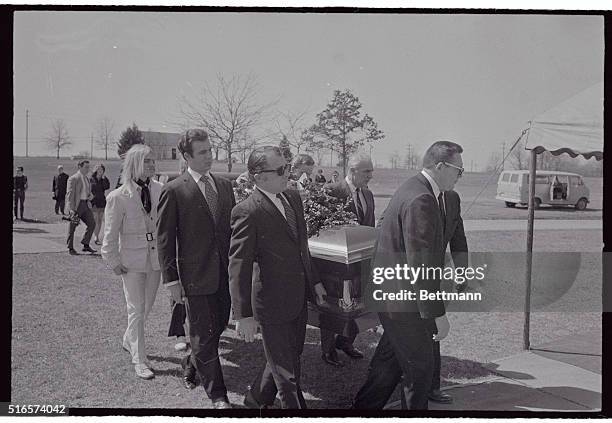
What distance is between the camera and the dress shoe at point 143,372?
3992 millimetres

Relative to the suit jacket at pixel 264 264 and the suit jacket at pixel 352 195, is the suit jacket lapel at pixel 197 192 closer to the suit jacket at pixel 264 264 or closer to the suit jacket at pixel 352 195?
the suit jacket at pixel 264 264

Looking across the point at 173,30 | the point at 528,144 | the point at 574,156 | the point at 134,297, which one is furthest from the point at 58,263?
the point at 574,156

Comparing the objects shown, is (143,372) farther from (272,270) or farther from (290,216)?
(290,216)

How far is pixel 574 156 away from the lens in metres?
4.27

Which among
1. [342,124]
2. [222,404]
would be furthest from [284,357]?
[342,124]

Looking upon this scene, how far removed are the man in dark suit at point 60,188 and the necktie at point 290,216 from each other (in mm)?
1510

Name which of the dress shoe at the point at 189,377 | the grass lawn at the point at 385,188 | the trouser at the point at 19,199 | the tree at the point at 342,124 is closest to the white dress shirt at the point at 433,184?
the grass lawn at the point at 385,188

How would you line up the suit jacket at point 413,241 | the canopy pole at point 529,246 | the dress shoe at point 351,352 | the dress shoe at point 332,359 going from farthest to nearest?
1. the dress shoe at point 351,352
2. the dress shoe at point 332,359
3. the canopy pole at point 529,246
4. the suit jacket at point 413,241

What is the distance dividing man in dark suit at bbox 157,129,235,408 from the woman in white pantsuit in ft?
1.34

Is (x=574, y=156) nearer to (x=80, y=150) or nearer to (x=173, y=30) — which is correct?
(x=173, y=30)

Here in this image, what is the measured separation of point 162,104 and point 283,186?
3.43ft

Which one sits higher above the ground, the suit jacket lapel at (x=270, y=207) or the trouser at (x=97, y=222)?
the suit jacket lapel at (x=270, y=207)

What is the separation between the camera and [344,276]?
12.3 feet

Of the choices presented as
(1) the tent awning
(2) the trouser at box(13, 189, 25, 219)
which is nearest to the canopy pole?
(1) the tent awning
